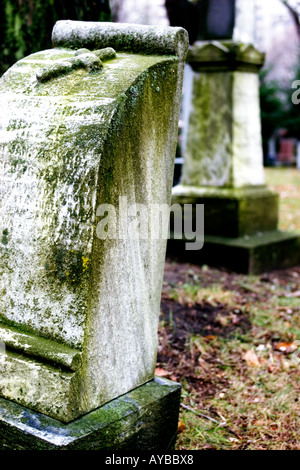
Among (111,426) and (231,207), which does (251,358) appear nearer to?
(111,426)

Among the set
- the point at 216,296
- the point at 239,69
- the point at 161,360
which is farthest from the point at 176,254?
the point at 161,360

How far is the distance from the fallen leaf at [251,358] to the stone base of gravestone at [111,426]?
0.98 m

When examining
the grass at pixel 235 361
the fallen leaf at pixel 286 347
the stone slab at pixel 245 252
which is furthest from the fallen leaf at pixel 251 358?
the stone slab at pixel 245 252

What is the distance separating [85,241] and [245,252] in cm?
332

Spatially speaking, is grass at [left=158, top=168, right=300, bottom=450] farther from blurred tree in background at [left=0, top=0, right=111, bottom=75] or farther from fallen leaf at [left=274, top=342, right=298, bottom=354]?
blurred tree in background at [left=0, top=0, right=111, bottom=75]

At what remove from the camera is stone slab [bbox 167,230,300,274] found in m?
5.02

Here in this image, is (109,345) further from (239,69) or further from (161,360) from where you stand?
(239,69)

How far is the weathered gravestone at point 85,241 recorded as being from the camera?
187 cm

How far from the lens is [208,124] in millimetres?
5496

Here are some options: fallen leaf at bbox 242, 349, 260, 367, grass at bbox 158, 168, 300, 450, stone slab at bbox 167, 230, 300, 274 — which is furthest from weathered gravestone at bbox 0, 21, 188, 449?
stone slab at bbox 167, 230, 300, 274

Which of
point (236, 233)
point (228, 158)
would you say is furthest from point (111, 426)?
point (228, 158)

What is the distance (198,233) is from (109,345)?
3.58 m

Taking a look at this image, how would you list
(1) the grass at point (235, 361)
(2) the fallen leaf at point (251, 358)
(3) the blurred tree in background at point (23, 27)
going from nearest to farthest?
(1) the grass at point (235, 361) < (2) the fallen leaf at point (251, 358) < (3) the blurred tree in background at point (23, 27)

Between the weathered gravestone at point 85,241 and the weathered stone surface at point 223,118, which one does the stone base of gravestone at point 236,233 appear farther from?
the weathered gravestone at point 85,241
